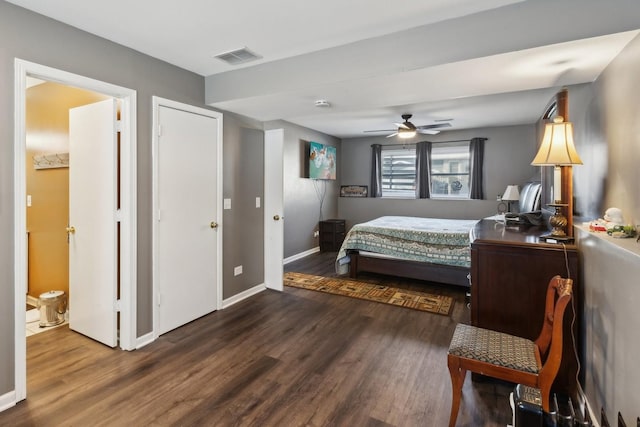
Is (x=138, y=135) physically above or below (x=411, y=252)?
above

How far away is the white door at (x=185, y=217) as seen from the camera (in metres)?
3.04

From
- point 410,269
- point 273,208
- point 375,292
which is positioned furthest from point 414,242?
point 273,208

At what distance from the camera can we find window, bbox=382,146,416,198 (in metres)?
7.11

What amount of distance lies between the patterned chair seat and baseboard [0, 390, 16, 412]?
270 centimetres

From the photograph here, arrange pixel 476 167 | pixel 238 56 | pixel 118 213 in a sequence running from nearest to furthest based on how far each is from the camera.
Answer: pixel 118 213, pixel 238 56, pixel 476 167

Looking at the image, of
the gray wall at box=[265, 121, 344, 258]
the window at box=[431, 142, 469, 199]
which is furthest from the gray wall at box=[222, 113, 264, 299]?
the window at box=[431, 142, 469, 199]

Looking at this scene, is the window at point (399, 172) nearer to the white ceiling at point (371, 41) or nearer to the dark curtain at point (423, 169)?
the dark curtain at point (423, 169)

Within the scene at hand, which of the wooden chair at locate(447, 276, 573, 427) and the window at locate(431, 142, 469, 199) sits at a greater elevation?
the window at locate(431, 142, 469, 199)

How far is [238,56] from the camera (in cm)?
288

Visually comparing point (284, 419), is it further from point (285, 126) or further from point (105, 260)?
point (285, 126)

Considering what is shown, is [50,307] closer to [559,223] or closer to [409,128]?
[559,223]

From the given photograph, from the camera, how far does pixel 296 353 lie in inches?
107

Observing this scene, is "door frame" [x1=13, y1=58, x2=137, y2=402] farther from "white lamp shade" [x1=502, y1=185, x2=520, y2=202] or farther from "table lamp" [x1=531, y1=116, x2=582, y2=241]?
"white lamp shade" [x1=502, y1=185, x2=520, y2=202]

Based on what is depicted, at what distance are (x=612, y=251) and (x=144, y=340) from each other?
3352mm
